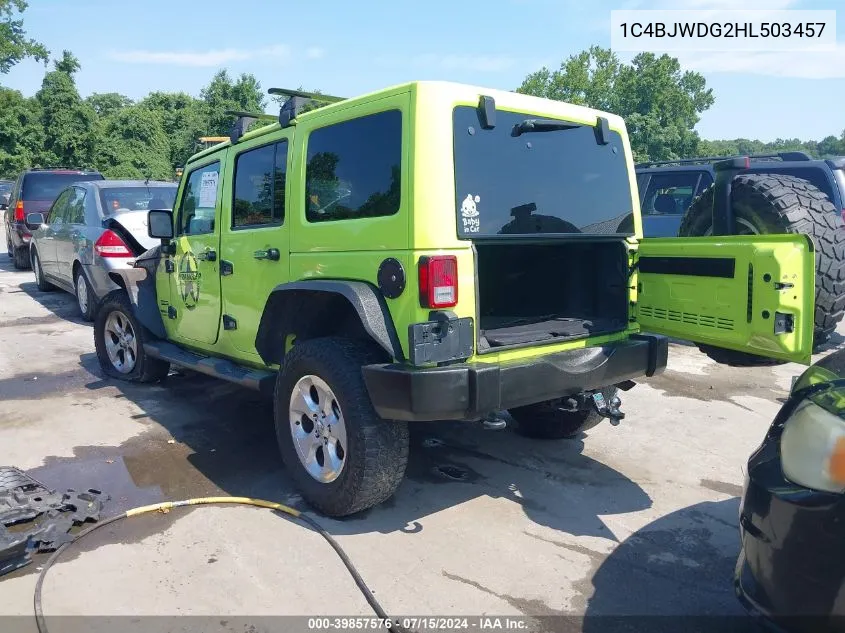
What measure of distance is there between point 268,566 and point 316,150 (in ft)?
7.06

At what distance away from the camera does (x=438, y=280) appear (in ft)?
9.86

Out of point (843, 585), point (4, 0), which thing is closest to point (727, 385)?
point (843, 585)

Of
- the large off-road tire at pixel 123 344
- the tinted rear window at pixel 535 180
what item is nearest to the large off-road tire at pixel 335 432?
the tinted rear window at pixel 535 180

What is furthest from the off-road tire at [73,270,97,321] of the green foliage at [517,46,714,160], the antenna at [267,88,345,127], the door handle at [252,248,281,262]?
the green foliage at [517,46,714,160]

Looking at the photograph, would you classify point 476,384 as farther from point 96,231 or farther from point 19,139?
point 19,139

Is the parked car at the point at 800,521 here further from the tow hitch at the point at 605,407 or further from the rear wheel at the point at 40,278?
the rear wheel at the point at 40,278

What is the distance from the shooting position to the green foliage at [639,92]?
132 feet

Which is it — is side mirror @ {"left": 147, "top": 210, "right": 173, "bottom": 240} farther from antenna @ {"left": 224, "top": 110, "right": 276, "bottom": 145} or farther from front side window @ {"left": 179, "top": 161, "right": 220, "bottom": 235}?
antenna @ {"left": 224, "top": 110, "right": 276, "bottom": 145}

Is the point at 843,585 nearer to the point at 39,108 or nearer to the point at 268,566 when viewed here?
the point at 268,566

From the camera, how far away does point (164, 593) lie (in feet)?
9.53

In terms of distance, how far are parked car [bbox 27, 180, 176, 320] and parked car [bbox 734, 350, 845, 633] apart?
667 cm

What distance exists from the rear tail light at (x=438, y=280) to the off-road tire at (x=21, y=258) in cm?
1374

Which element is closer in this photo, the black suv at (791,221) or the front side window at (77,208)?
the black suv at (791,221)

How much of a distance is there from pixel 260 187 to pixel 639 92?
158ft
